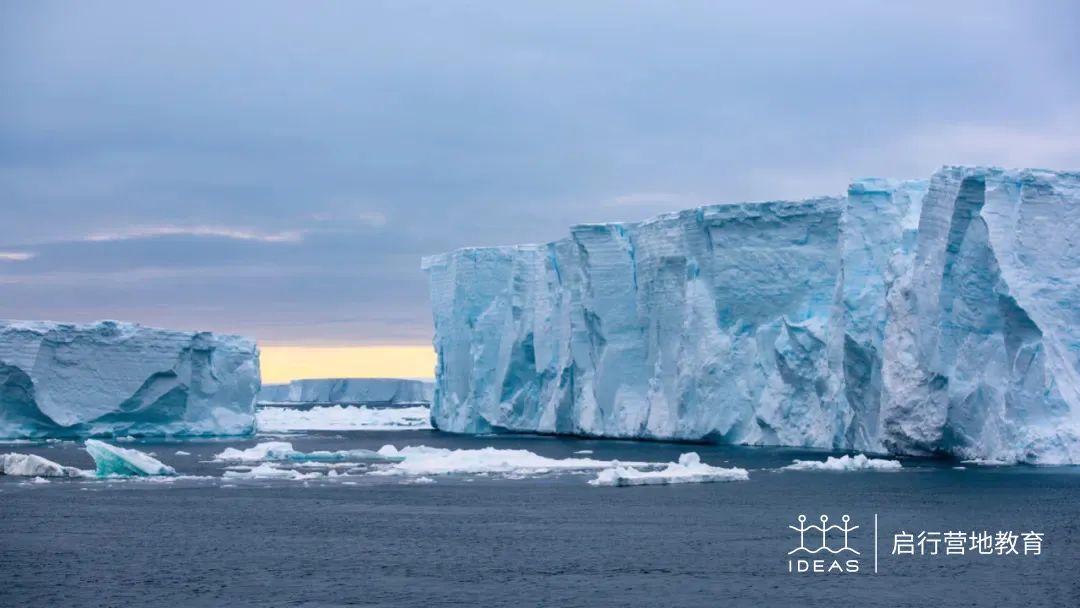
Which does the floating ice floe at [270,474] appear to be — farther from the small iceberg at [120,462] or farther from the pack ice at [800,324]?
the pack ice at [800,324]

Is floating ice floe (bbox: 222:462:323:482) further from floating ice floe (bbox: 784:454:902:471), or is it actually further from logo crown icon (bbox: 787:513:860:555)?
logo crown icon (bbox: 787:513:860:555)

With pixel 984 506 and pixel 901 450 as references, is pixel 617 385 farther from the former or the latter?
pixel 984 506

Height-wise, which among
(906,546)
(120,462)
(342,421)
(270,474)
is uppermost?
(342,421)

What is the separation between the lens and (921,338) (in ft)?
80.9

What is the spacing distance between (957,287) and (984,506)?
7581mm

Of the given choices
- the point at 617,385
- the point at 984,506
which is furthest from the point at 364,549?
the point at 617,385

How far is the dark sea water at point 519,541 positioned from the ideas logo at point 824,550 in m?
0.14

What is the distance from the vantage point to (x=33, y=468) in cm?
2373

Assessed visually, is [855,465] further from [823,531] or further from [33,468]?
[33,468]

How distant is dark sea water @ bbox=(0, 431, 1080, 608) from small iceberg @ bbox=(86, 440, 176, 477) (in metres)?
0.73

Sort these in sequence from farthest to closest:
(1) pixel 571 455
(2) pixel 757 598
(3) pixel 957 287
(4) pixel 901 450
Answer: (1) pixel 571 455
(4) pixel 901 450
(3) pixel 957 287
(2) pixel 757 598

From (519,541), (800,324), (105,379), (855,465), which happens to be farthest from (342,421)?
(519,541)

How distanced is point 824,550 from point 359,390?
2800 inches

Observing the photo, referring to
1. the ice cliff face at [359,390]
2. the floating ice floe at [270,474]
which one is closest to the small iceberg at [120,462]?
the floating ice floe at [270,474]
